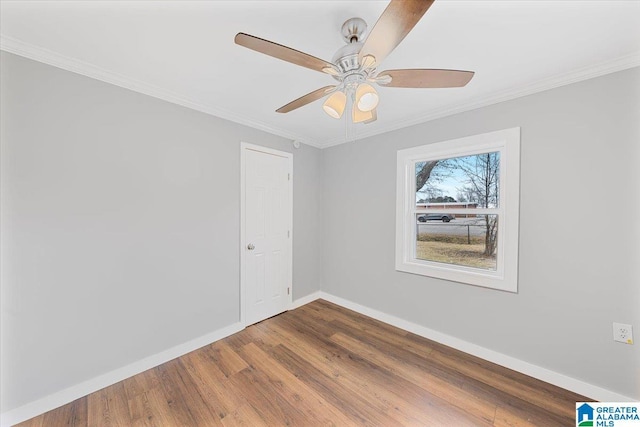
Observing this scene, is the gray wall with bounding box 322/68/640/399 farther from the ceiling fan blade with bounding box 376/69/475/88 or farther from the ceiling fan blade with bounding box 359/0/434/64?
the ceiling fan blade with bounding box 359/0/434/64

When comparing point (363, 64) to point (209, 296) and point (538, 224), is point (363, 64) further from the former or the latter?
point (209, 296)

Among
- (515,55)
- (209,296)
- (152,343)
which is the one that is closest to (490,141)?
(515,55)

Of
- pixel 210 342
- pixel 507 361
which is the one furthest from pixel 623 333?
pixel 210 342

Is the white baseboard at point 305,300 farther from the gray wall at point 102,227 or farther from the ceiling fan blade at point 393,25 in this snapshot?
the ceiling fan blade at point 393,25

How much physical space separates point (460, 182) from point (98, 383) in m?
3.57

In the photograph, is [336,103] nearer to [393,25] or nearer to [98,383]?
[393,25]

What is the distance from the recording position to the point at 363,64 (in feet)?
3.85

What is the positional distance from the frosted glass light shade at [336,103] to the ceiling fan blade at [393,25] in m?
0.33

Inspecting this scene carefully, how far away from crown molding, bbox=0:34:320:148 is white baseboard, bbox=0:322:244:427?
2.23 m

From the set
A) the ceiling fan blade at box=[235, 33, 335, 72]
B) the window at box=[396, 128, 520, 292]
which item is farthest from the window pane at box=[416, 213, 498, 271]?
the ceiling fan blade at box=[235, 33, 335, 72]

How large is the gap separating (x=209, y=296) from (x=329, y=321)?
1398 mm

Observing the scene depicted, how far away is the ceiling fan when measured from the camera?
92cm

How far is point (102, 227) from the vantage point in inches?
69.4

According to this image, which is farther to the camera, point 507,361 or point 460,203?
point 460,203
